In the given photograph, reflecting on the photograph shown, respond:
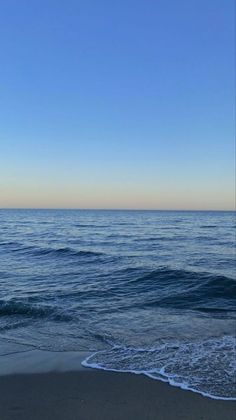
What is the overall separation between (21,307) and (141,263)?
7.84 metres

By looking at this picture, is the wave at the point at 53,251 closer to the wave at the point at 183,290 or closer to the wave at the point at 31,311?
the wave at the point at 183,290

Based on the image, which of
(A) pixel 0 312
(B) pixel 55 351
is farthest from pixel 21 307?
(B) pixel 55 351

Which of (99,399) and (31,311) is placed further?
(31,311)

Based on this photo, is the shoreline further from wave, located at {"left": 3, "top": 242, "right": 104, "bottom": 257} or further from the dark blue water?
wave, located at {"left": 3, "top": 242, "right": 104, "bottom": 257}

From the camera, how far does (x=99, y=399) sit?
17.0 ft

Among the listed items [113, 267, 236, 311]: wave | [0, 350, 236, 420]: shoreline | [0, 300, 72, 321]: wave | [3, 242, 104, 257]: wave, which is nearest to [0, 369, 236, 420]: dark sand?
[0, 350, 236, 420]: shoreline

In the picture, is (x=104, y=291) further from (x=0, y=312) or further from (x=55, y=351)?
(x=55, y=351)

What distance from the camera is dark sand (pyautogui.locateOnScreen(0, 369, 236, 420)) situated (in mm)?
4707

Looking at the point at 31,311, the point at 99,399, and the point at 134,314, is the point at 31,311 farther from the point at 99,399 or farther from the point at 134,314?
the point at 99,399

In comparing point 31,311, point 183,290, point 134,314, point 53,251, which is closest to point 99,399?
point 134,314

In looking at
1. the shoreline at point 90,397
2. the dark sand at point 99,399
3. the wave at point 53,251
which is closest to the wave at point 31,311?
the shoreline at point 90,397

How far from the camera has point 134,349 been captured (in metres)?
7.18

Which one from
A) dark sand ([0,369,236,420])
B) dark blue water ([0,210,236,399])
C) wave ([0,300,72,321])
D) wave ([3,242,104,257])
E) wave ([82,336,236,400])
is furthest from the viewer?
wave ([3,242,104,257])

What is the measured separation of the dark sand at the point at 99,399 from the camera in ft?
15.4
